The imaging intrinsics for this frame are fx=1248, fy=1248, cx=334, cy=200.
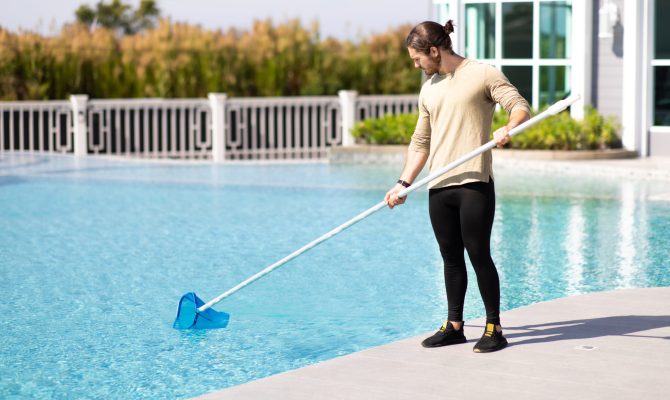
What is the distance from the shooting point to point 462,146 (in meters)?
5.60

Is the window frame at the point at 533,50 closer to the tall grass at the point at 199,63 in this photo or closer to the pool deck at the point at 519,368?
the tall grass at the point at 199,63

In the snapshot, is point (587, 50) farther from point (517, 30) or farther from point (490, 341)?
point (490, 341)

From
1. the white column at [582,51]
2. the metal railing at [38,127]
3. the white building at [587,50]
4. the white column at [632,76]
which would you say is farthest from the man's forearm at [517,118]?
the metal railing at [38,127]

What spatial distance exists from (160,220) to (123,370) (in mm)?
6245

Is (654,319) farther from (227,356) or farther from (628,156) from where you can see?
(628,156)

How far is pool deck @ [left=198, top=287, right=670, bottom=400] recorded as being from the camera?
4.86 m

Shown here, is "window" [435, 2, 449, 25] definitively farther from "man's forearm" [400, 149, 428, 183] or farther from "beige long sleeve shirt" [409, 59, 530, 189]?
"beige long sleeve shirt" [409, 59, 530, 189]

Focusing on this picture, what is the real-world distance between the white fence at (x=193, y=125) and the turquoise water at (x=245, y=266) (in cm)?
405

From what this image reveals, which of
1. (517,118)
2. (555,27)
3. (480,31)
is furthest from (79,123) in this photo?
(517,118)

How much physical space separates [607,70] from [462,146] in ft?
42.3

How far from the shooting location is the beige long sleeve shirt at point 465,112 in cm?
553

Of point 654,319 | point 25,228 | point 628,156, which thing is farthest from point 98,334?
point 628,156

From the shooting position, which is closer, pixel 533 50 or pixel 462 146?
pixel 462 146

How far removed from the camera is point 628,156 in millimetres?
17344
